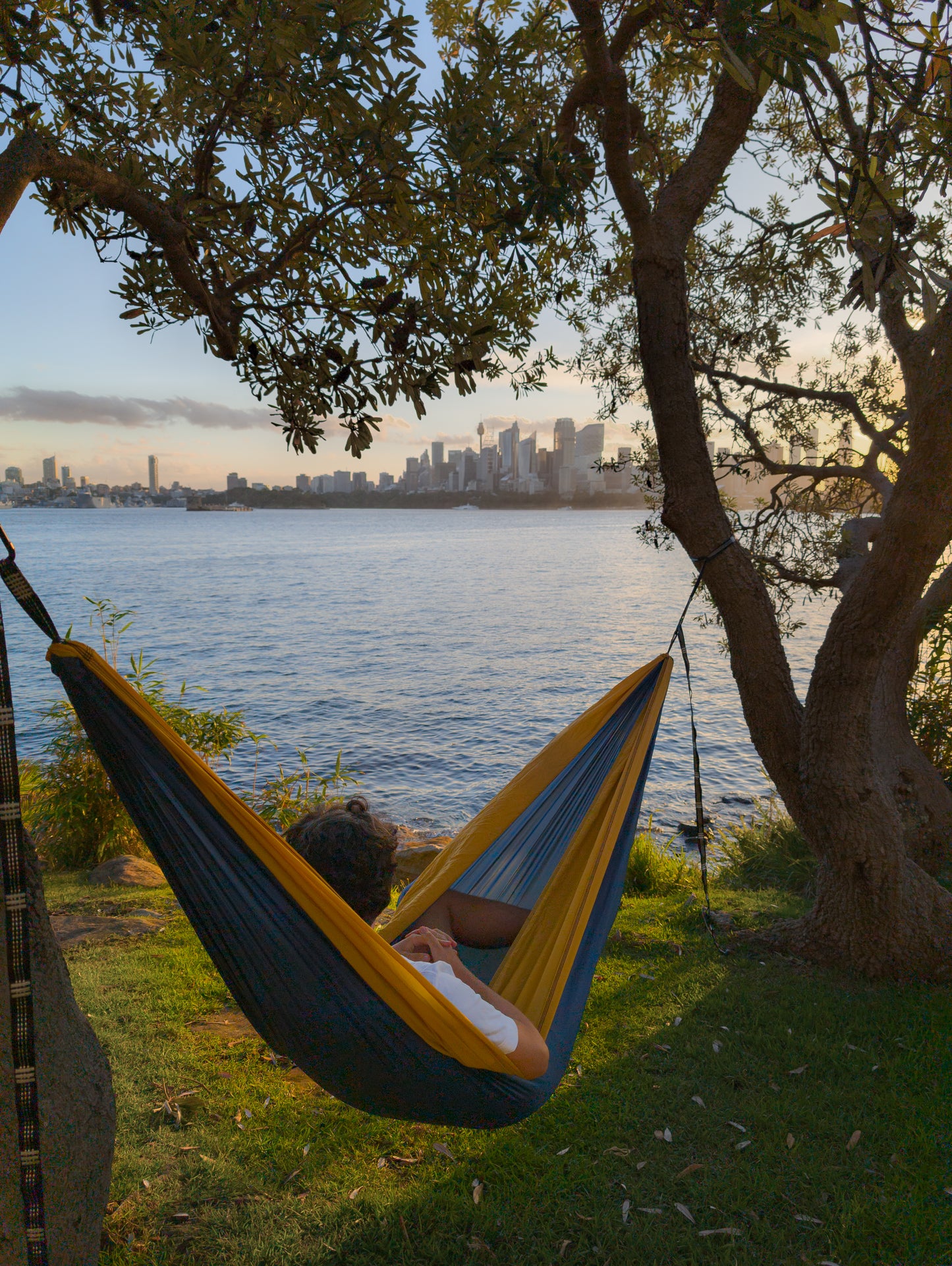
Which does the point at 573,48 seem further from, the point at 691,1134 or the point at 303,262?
the point at 691,1134

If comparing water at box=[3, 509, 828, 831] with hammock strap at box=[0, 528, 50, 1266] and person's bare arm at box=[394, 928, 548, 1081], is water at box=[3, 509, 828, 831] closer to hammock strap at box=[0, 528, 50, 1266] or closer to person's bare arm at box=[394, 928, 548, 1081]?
person's bare arm at box=[394, 928, 548, 1081]

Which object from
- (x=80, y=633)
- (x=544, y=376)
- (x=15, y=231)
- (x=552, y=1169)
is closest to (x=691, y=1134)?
(x=552, y=1169)

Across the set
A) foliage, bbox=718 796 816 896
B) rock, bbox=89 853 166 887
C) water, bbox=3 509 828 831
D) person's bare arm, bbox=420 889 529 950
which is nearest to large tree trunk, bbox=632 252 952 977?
person's bare arm, bbox=420 889 529 950

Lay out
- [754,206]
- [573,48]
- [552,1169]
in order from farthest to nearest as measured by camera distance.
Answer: [754,206], [573,48], [552,1169]

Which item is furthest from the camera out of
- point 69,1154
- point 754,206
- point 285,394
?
point 754,206

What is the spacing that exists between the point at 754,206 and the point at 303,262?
3.70m

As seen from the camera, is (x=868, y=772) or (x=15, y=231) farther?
(x=868, y=772)

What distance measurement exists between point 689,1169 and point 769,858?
10.1ft

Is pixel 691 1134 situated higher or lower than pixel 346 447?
lower

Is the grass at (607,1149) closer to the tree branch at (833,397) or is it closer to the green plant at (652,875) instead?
the green plant at (652,875)

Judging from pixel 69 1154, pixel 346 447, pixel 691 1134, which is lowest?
pixel 691 1134

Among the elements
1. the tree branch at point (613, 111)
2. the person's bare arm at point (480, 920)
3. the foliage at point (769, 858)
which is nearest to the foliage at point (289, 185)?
the tree branch at point (613, 111)

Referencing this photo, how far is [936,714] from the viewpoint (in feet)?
14.6

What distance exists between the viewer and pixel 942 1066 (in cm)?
229
